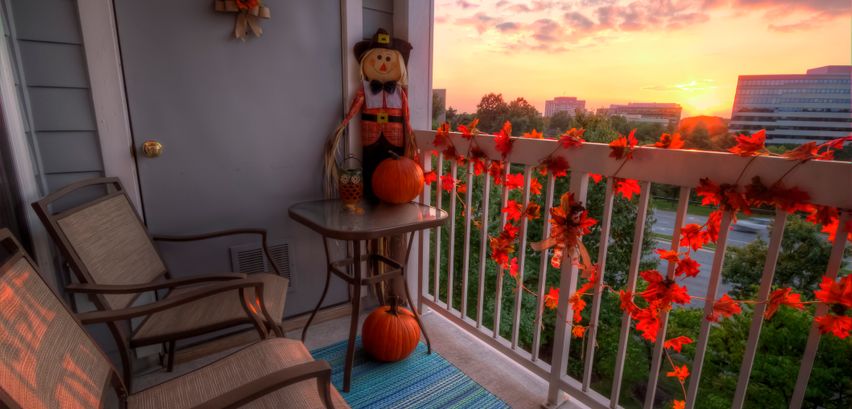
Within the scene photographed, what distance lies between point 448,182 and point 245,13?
3.91 feet

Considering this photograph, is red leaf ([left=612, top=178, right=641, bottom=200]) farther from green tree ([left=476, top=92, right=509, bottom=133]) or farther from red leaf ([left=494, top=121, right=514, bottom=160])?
green tree ([left=476, top=92, right=509, bottom=133])

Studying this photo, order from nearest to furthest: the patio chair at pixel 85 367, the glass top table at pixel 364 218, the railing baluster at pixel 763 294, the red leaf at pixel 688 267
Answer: the patio chair at pixel 85 367
the railing baluster at pixel 763 294
the red leaf at pixel 688 267
the glass top table at pixel 364 218

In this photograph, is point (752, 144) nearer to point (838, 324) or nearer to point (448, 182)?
point (838, 324)

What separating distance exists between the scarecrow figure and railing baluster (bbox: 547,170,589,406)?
38.7 inches

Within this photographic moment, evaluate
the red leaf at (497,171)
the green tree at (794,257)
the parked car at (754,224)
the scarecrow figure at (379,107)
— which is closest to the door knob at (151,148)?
the scarecrow figure at (379,107)

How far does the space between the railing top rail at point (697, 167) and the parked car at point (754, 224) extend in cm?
15

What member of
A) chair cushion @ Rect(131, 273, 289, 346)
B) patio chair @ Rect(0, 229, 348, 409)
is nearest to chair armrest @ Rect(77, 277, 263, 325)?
patio chair @ Rect(0, 229, 348, 409)

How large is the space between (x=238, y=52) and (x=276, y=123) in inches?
13.4

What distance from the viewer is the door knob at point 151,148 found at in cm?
162

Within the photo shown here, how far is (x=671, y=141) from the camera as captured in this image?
114 cm

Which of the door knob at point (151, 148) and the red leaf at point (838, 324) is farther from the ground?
the door knob at point (151, 148)

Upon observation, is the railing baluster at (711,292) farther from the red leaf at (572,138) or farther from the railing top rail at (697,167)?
the red leaf at (572,138)

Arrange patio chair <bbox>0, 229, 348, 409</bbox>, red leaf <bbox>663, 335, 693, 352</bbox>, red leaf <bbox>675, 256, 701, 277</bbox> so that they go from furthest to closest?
red leaf <bbox>663, 335, 693, 352</bbox>, red leaf <bbox>675, 256, 701, 277</bbox>, patio chair <bbox>0, 229, 348, 409</bbox>

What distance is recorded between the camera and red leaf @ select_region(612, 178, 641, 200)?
1.25 metres
